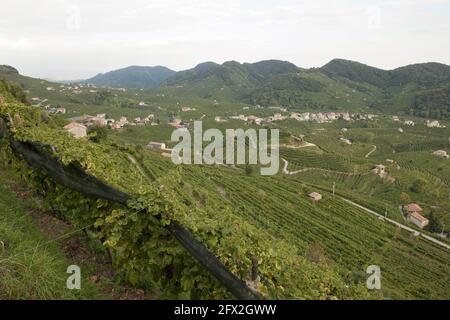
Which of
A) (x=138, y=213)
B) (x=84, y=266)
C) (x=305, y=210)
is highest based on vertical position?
(x=138, y=213)

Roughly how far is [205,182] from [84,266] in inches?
1794

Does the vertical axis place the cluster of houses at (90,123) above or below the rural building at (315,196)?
above

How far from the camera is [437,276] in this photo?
41.5 m

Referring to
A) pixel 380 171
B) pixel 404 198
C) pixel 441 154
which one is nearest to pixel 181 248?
pixel 404 198

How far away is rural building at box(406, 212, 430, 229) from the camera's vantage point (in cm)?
5900

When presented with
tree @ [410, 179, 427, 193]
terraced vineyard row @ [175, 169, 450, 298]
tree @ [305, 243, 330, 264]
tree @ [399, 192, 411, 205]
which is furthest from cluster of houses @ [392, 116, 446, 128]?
tree @ [305, 243, 330, 264]

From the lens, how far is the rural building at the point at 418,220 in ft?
194

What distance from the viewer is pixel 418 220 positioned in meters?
59.7

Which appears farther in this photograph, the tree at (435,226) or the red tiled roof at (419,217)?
the red tiled roof at (419,217)

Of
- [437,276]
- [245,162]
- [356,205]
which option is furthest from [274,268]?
[245,162]

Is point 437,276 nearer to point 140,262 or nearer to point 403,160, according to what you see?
point 140,262

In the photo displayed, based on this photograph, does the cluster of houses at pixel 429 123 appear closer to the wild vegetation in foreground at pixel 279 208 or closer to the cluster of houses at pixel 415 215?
the wild vegetation in foreground at pixel 279 208

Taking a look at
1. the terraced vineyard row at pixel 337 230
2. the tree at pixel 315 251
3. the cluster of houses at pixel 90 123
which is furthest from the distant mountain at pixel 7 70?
the tree at pixel 315 251

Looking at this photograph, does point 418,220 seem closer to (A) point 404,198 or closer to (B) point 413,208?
(B) point 413,208
